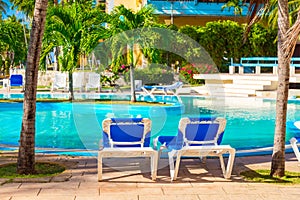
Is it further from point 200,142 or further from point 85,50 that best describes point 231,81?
point 200,142

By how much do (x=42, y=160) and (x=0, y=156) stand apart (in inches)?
29.3

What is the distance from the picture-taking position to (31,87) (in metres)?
5.75

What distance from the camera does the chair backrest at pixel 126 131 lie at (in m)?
5.99

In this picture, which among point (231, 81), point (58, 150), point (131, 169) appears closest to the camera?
point (131, 169)

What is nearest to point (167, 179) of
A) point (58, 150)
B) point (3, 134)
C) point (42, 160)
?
point (42, 160)

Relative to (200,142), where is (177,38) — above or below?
above

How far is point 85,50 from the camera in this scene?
1744 cm

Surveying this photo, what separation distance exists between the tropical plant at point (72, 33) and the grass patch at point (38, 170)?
11.0 m

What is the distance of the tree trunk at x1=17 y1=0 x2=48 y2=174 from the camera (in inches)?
226

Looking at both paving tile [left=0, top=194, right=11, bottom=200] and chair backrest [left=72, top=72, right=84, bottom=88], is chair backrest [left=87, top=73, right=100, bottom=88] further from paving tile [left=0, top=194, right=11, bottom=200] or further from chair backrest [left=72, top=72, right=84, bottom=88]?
paving tile [left=0, top=194, right=11, bottom=200]

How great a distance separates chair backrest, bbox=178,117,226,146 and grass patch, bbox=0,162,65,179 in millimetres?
1684

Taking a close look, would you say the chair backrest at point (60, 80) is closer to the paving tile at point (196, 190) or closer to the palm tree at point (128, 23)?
the palm tree at point (128, 23)

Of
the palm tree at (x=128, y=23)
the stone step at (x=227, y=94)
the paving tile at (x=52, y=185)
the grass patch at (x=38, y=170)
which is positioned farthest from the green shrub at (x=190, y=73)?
the paving tile at (x=52, y=185)

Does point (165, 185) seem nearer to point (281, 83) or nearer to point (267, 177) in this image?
point (267, 177)
